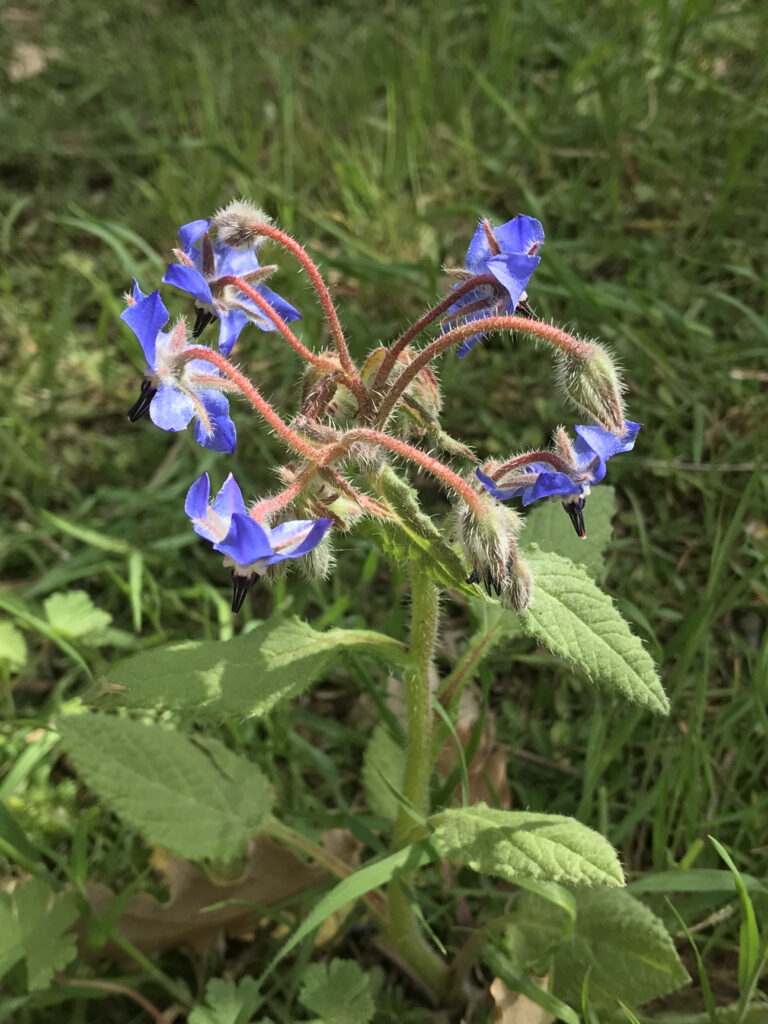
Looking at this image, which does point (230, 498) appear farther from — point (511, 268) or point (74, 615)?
point (74, 615)

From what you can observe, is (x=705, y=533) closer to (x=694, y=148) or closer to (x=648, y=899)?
(x=648, y=899)

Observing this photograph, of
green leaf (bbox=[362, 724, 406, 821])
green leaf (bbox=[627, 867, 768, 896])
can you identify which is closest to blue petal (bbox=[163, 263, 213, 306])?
green leaf (bbox=[362, 724, 406, 821])

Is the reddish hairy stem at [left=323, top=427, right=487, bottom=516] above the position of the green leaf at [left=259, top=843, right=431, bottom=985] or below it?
above

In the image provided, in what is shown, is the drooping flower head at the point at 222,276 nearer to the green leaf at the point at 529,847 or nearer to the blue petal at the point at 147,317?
the blue petal at the point at 147,317

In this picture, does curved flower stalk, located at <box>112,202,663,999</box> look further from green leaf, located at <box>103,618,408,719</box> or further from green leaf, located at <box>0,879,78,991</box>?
green leaf, located at <box>0,879,78,991</box>

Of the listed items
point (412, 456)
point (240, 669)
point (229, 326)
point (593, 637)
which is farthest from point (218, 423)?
point (593, 637)

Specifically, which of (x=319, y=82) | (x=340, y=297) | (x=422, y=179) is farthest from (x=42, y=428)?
(x=319, y=82)
